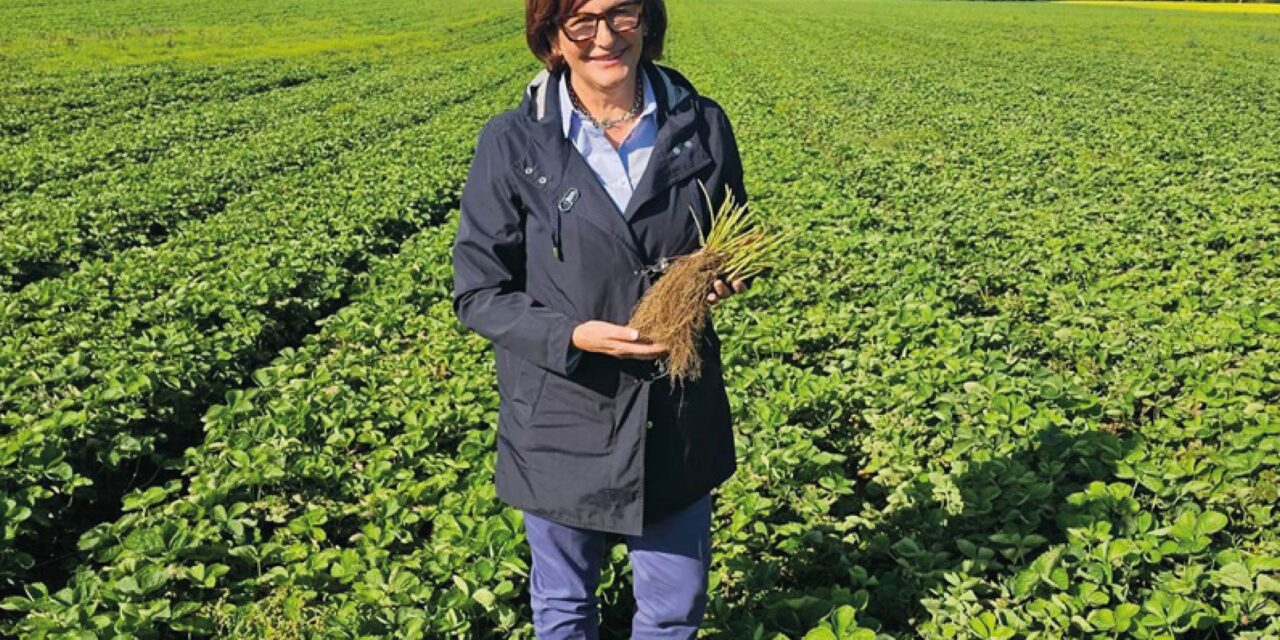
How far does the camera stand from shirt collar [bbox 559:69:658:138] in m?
2.20

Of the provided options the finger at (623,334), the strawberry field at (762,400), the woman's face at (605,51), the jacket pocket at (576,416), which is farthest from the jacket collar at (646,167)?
the strawberry field at (762,400)

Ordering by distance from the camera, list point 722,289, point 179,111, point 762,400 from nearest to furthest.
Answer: point 722,289, point 762,400, point 179,111

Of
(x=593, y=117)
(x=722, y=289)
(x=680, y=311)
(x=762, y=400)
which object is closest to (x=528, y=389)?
(x=680, y=311)

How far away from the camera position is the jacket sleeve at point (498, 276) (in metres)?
2.12

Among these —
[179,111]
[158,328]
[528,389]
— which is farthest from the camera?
[179,111]

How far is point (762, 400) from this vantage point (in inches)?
206

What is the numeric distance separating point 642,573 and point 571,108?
126 cm

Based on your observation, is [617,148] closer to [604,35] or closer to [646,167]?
[646,167]

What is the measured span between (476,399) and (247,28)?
4163 cm

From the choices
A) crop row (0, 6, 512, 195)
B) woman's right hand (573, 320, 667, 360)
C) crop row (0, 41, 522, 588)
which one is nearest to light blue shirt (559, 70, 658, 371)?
woman's right hand (573, 320, 667, 360)

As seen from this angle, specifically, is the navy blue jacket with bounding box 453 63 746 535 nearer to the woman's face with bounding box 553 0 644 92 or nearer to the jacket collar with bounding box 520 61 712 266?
the jacket collar with bounding box 520 61 712 266

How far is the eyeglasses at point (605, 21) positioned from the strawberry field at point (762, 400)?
1868mm

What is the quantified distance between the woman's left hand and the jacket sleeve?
0.43m

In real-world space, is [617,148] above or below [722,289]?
above
